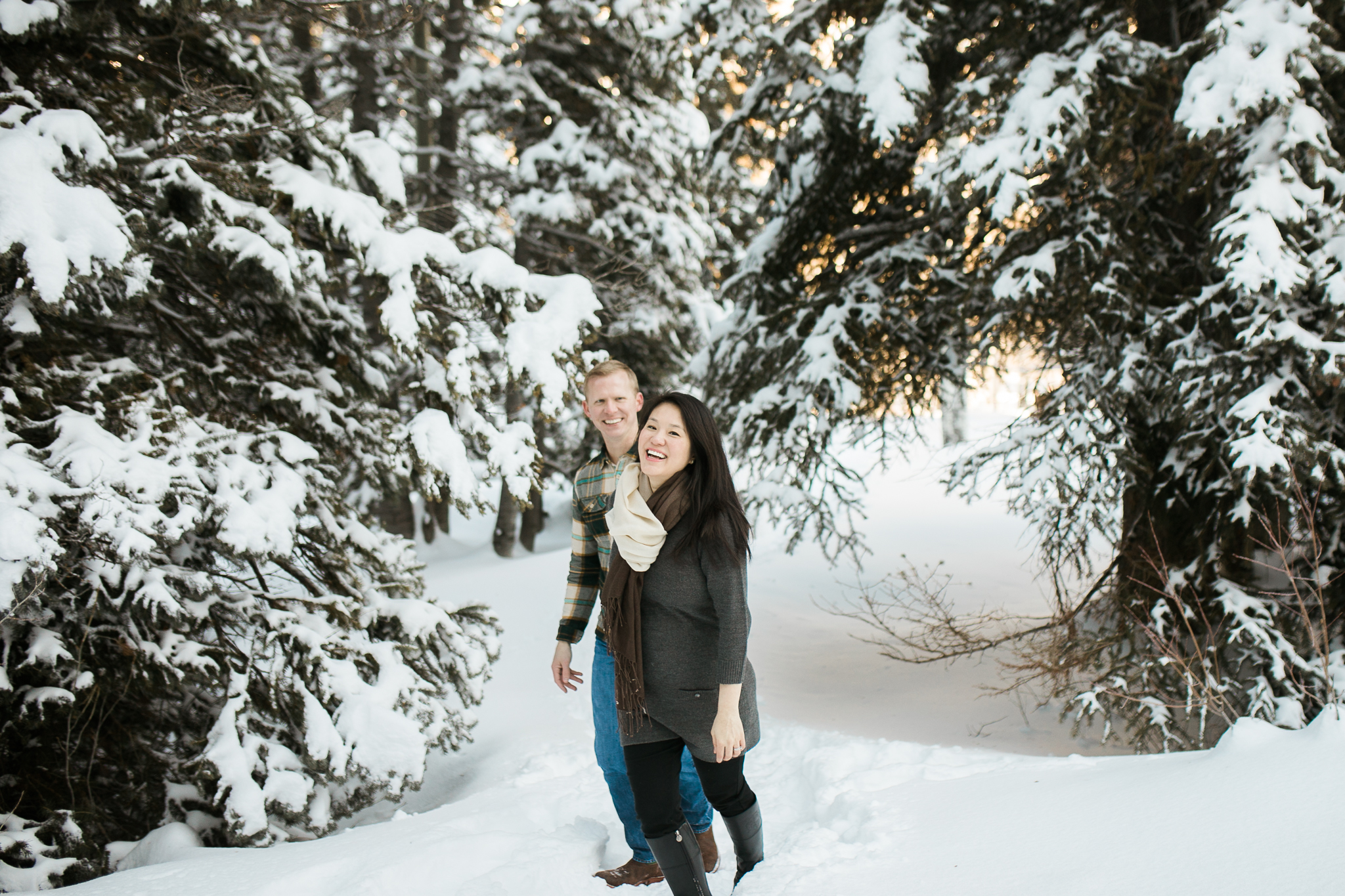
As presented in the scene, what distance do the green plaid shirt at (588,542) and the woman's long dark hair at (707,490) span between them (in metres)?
0.43

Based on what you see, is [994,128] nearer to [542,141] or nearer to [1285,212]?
[1285,212]

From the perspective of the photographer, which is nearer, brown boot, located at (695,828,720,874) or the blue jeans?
the blue jeans

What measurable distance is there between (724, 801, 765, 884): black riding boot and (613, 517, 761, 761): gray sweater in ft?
1.05

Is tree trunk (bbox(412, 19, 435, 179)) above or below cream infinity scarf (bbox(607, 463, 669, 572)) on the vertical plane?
above

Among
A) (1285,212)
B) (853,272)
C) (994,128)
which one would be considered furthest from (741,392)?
(1285,212)

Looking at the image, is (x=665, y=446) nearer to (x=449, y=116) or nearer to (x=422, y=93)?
(x=449, y=116)

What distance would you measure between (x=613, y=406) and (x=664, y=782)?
1261 mm

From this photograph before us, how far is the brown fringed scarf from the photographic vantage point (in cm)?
226

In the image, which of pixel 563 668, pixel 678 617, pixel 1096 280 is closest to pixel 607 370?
pixel 678 617

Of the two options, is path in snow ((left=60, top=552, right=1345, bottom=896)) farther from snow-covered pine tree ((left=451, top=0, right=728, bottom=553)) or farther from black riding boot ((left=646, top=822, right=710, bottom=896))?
snow-covered pine tree ((left=451, top=0, right=728, bottom=553))

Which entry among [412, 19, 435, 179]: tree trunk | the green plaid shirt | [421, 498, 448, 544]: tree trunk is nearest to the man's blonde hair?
the green plaid shirt

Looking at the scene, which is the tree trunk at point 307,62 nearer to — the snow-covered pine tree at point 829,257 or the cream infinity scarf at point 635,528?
the snow-covered pine tree at point 829,257

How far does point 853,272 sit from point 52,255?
491 centimetres

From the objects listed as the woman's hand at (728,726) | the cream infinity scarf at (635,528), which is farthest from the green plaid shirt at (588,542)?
the woman's hand at (728,726)
